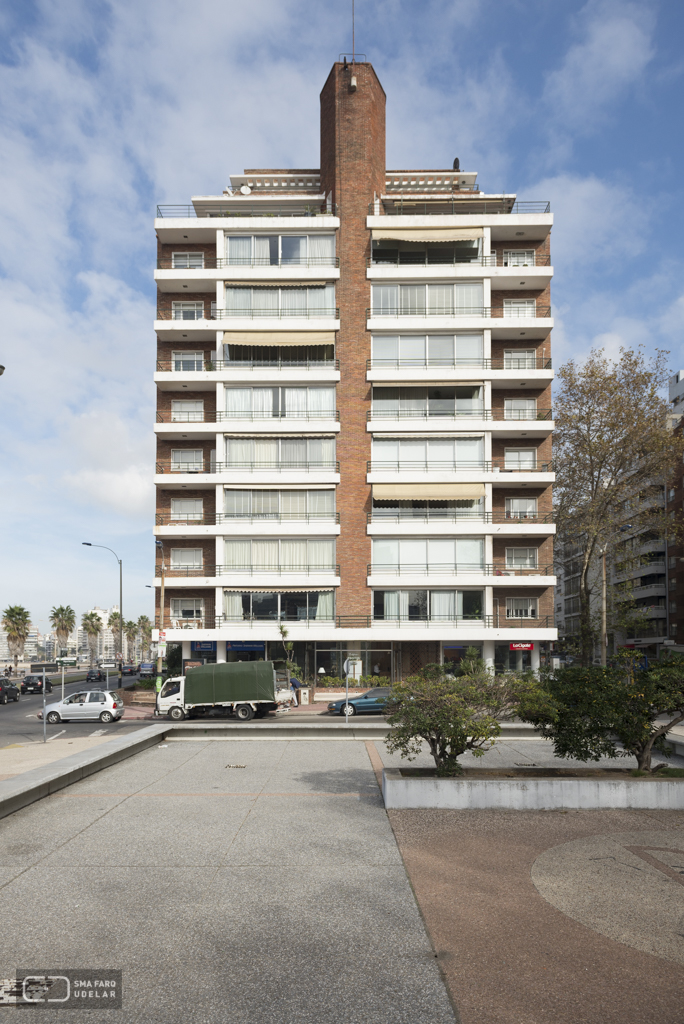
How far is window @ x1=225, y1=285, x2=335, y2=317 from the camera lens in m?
44.0

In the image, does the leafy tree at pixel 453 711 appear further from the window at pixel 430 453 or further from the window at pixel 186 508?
the window at pixel 186 508

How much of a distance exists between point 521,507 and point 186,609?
2147 centimetres

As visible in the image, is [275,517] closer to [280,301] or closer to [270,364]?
[270,364]

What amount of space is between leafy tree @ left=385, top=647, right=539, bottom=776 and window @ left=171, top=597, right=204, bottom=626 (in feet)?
97.6

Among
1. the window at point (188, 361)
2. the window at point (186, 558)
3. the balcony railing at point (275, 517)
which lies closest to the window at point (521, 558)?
the balcony railing at point (275, 517)

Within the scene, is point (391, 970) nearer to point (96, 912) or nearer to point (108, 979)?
point (108, 979)

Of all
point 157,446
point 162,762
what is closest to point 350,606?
point 157,446

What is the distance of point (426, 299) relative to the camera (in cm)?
4409

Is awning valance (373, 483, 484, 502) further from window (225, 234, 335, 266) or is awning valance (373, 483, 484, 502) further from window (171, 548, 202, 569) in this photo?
window (225, 234, 335, 266)

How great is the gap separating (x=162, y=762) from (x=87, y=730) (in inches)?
443

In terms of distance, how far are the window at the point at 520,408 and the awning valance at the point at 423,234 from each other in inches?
408
